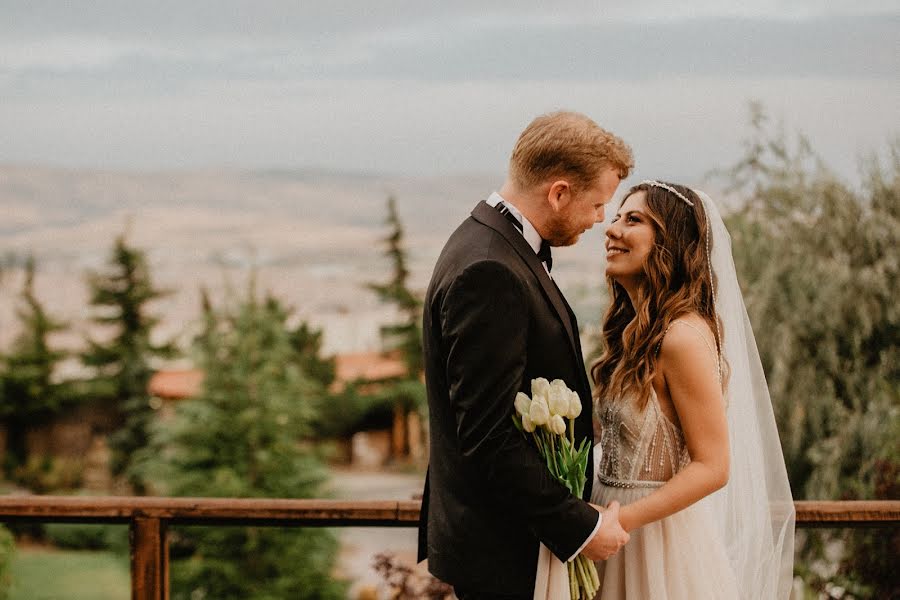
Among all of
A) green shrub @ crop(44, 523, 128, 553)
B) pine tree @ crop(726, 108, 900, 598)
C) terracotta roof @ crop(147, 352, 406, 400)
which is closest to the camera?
pine tree @ crop(726, 108, 900, 598)

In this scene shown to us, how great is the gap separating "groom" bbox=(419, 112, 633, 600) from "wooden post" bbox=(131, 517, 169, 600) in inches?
34.7

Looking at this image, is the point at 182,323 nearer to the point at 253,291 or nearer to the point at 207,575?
the point at 253,291

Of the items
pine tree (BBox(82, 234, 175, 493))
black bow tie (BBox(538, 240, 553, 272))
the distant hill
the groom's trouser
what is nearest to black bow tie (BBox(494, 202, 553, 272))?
black bow tie (BBox(538, 240, 553, 272))

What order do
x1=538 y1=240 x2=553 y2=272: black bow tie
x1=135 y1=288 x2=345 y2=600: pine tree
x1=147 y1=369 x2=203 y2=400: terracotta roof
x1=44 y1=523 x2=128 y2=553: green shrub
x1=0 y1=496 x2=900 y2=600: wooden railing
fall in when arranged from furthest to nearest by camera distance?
x1=147 y1=369 x2=203 y2=400: terracotta roof < x1=44 y1=523 x2=128 y2=553: green shrub < x1=135 y1=288 x2=345 y2=600: pine tree < x1=0 y1=496 x2=900 y2=600: wooden railing < x1=538 y1=240 x2=553 y2=272: black bow tie

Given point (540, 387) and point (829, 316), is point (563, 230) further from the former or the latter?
point (829, 316)

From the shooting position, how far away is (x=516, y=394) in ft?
5.61

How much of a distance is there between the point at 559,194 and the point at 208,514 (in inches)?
49.8

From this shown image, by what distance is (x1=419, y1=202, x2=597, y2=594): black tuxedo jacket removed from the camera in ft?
5.46

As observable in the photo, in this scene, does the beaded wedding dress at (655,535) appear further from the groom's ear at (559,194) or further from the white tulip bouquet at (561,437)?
the groom's ear at (559,194)

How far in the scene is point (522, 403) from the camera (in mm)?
1683

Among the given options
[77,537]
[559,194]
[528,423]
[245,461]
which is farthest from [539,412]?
[77,537]

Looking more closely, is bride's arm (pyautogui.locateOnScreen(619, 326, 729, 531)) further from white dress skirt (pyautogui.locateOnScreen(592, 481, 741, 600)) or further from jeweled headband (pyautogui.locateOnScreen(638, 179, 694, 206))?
jeweled headband (pyautogui.locateOnScreen(638, 179, 694, 206))

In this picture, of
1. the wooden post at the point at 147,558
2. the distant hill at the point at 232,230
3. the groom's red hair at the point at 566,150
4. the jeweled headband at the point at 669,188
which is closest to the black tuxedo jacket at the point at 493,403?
the groom's red hair at the point at 566,150

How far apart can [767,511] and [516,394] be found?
781mm
